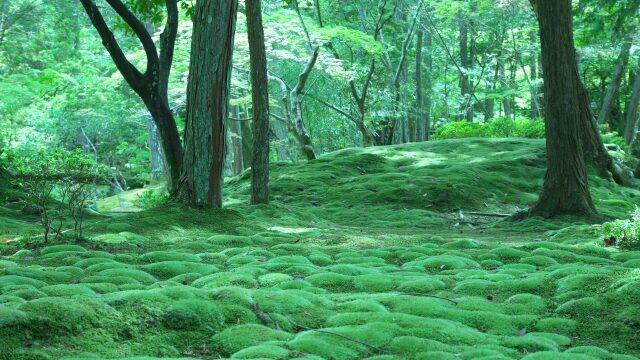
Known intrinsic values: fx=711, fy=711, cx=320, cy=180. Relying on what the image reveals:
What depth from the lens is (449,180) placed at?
1553 cm

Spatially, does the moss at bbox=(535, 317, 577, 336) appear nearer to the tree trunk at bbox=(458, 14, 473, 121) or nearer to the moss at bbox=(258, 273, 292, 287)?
the moss at bbox=(258, 273, 292, 287)

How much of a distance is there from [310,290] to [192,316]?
1.67 m

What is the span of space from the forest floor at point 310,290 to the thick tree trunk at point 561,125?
0.46m

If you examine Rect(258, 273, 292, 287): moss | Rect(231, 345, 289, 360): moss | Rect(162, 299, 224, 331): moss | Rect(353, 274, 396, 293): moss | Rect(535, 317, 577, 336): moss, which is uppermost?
Rect(162, 299, 224, 331): moss

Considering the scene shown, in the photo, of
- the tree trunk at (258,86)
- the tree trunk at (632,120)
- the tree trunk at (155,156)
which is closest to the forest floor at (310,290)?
the tree trunk at (258,86)

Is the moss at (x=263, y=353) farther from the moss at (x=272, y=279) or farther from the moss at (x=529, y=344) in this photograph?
the moss at (x=272, y=279)

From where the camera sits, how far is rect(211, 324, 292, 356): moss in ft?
14.4

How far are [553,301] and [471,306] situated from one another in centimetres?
77

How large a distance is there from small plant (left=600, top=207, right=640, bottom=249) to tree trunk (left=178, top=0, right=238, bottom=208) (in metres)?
A: 5.31

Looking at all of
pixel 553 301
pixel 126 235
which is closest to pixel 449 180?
pixel 126 235

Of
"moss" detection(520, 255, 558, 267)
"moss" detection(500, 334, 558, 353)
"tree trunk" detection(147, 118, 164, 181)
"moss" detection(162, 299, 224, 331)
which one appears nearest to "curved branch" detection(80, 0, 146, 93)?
"moss" detection(520, 255, 558, 267)

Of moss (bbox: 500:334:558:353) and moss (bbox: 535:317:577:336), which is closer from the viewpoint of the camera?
moss (bbox: 500:334:558:353)

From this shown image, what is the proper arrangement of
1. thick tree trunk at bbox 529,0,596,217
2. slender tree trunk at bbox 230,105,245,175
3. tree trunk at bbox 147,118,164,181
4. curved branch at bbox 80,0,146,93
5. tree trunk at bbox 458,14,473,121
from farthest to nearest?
tree trunk at bbox 458,14,473,121 < slender tree trunk at bbox 230,105,245,175 < tree trunk at bbox 147,118,164,181 < thick tree trunk at bbox 529,0,596,217 < curved branch at bbox 80,0,146,93

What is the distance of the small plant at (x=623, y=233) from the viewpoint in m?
8.52
